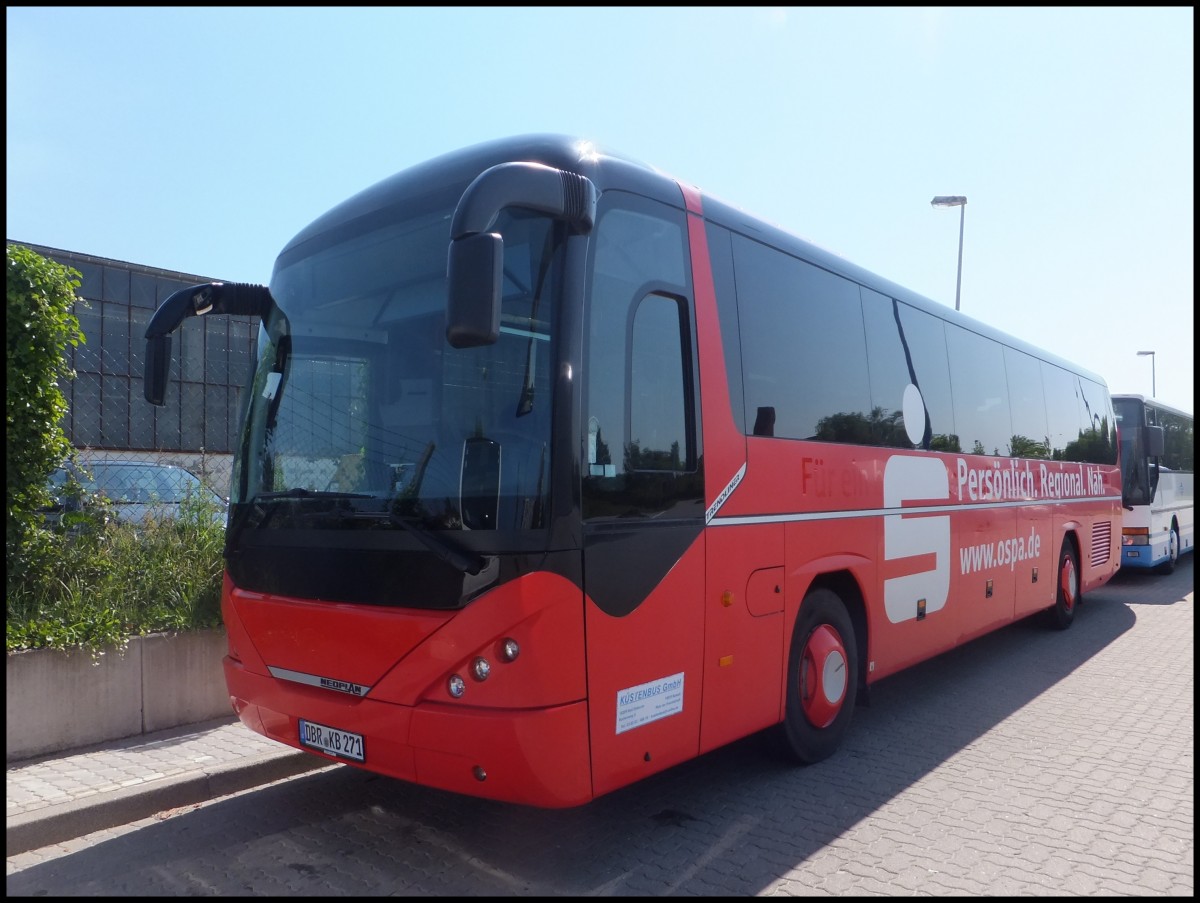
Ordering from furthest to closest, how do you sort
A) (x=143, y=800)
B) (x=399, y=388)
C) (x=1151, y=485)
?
1. (x=1151, y=485)
2. (x=143, y=800)
3. (x=399, y=388)

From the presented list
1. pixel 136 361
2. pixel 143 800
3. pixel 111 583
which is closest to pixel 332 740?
pixel 143 800

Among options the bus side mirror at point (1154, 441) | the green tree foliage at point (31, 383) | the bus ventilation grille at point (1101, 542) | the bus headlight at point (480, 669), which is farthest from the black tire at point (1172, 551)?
the green tree foliage at point (31, 383)

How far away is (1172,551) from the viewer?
737 inches

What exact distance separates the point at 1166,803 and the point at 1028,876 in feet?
5.33

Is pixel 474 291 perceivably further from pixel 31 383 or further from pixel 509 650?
pixel 31 383

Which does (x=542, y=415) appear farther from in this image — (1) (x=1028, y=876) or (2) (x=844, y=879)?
(1) (x=1028, y=876)

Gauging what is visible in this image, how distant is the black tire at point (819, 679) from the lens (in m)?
5.94

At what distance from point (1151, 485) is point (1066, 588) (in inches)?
256

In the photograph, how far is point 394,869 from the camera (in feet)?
14.8

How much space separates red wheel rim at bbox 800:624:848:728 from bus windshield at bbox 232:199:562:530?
2.76m

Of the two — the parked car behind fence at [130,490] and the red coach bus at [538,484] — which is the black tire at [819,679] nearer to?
the red coach bus at [538,484]

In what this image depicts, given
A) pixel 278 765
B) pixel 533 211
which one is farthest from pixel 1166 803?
pixel 278 765

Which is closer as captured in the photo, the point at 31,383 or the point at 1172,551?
the point at 31,383

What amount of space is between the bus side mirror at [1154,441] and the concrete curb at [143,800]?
51.4 ft
